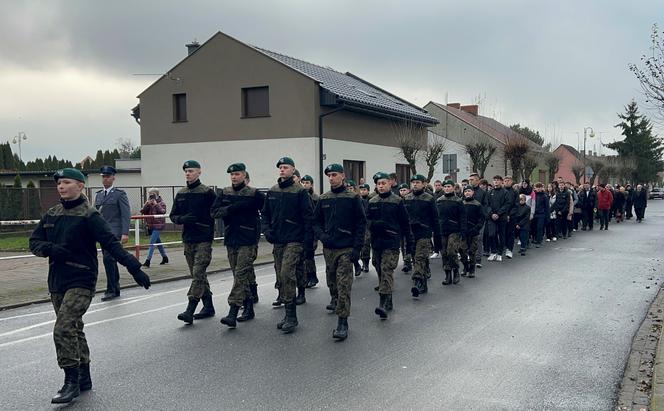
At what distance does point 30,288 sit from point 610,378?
30.5 ft

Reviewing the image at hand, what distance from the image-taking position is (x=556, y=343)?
263 inches

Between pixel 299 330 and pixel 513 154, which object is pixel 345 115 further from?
pixel 299 330

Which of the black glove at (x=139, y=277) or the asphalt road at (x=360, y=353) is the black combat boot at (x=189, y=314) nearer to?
the asphalt road at (x=360, y=353)

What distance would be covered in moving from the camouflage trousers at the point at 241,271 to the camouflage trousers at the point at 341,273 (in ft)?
3.26

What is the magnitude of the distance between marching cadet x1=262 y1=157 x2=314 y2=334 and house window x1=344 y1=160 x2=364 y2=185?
17.8 metres

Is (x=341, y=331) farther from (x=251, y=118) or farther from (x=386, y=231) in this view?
(x=251, y=118)

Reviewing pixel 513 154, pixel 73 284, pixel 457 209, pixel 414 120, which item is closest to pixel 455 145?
pixel 513 154

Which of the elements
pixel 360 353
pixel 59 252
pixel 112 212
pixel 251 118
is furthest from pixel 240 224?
pixel 251 118

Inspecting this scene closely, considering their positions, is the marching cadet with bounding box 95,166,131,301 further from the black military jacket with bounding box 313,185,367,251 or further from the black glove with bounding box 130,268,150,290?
the black glove with bounding box 130,268,150,290

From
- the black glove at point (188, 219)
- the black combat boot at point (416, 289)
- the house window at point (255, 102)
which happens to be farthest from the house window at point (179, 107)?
the black glove at point (188, 219)

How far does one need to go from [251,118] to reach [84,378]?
1970cm

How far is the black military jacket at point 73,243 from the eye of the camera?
16.7 ft

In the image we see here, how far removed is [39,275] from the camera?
11.9 metres

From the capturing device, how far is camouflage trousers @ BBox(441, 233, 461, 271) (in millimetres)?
10789
